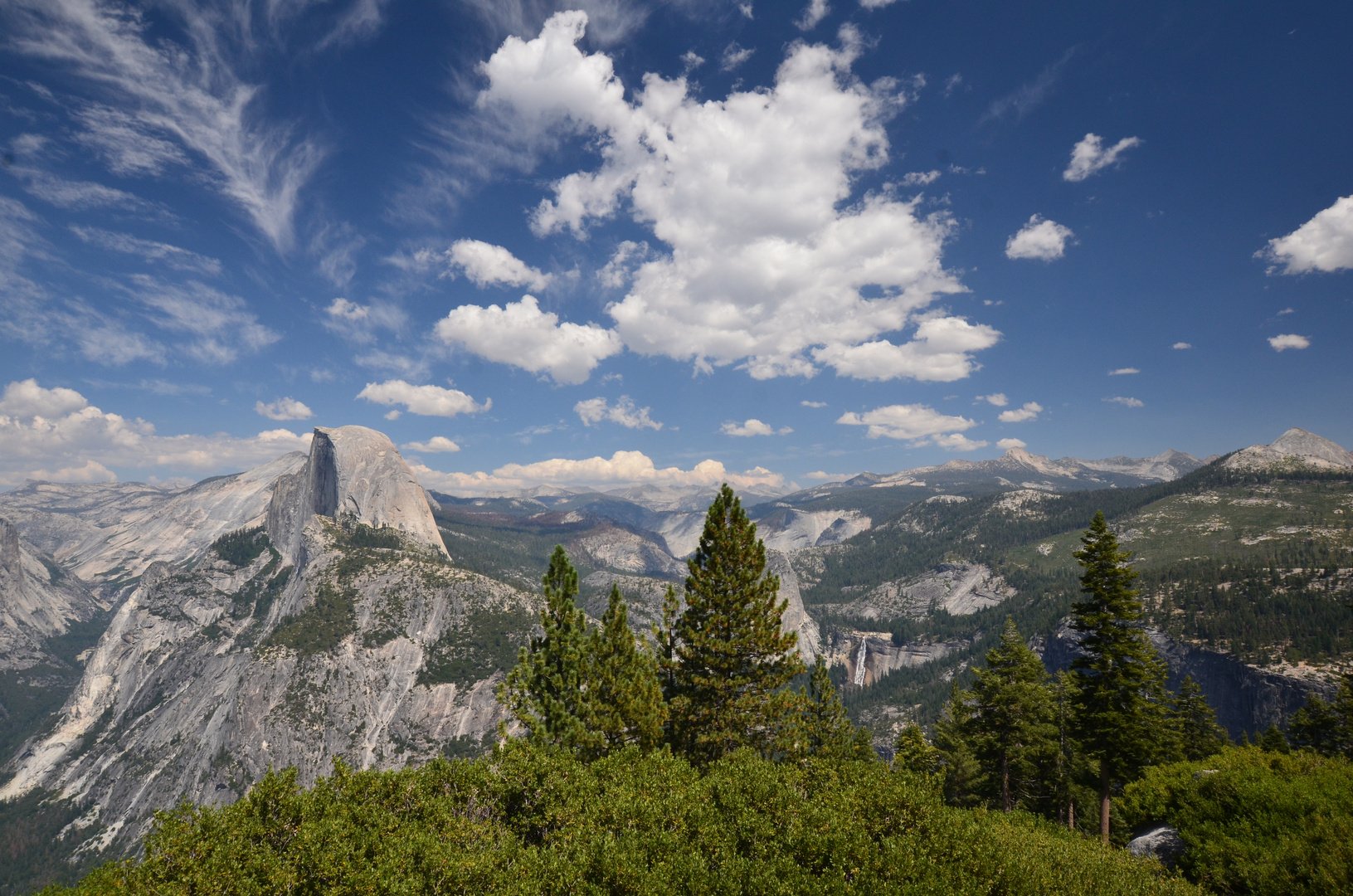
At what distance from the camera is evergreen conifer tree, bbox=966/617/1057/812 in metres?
38.8

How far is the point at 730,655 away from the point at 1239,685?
19598 centimetres

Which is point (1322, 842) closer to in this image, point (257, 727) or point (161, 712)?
point (257, 727)

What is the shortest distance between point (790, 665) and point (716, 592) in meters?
5.64

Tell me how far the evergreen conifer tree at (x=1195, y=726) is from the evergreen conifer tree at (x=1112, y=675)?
25.6 meters

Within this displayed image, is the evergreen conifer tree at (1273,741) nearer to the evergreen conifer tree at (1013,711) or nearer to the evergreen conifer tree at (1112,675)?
the evergreen conifer tree at (1013,711)

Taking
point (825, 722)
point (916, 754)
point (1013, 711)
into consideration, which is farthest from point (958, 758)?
point (825, 722)

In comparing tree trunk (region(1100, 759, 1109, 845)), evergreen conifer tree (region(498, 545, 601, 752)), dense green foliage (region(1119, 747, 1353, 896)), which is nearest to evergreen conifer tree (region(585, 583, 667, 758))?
evergreen conifer tree (region(498, 545, 601, 752))

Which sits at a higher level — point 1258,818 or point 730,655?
point 730,655

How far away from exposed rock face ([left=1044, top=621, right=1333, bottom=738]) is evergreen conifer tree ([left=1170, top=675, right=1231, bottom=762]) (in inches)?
2849

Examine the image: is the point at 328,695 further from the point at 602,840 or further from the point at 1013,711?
the point at 602,840

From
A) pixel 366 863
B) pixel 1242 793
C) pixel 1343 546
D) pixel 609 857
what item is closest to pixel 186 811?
pixel 366 863

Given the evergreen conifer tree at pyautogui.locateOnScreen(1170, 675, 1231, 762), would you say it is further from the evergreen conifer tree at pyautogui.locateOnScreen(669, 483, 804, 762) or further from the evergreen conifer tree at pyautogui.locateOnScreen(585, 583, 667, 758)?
the evergreen conifer tree at pyautogui.locateOnScreen(585, 583, 667, 758)

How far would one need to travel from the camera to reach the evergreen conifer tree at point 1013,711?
38781 millimetres

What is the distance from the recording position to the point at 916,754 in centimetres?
4631
